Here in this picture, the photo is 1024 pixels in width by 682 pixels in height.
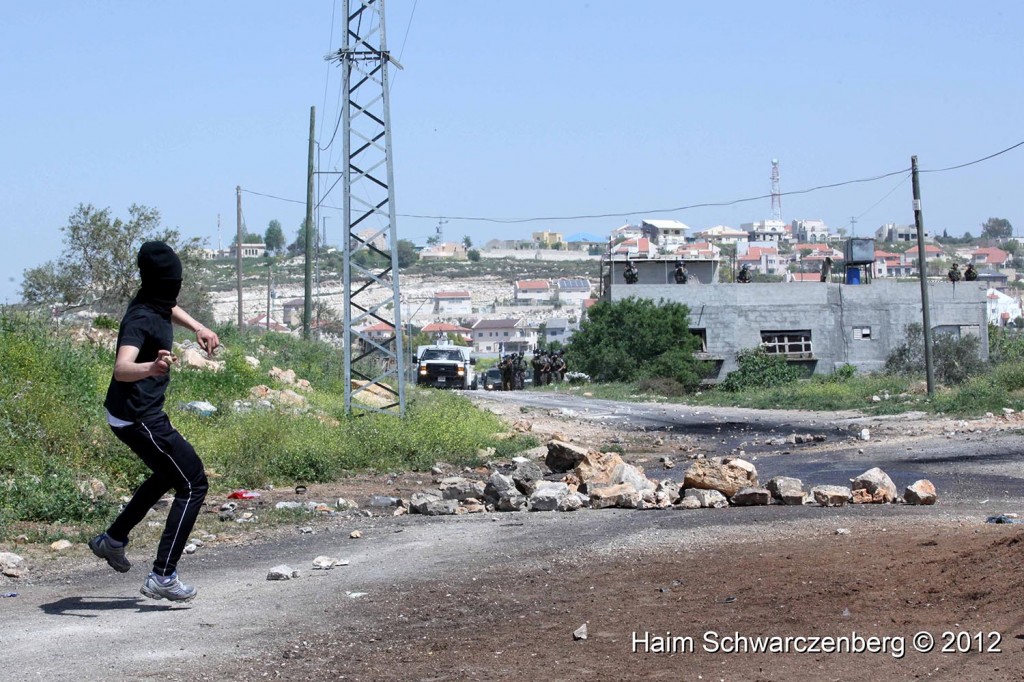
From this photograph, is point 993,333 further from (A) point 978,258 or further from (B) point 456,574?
(A) point 978,258

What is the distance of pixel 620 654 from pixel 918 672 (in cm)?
133

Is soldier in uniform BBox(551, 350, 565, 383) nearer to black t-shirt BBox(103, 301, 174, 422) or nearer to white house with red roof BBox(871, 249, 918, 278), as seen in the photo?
black t-shirt BBox(103, 301, 174, 422)

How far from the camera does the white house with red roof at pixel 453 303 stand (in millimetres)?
146000

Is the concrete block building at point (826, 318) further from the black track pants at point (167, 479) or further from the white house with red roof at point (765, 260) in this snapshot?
the white house with red roof at point (765, 260)

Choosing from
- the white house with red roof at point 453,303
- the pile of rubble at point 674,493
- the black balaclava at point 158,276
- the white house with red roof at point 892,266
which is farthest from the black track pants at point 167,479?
the white house with red roof at point 892,266

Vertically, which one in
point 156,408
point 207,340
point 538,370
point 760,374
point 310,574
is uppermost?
point 207,340

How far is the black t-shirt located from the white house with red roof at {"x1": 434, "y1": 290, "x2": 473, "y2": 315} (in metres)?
137

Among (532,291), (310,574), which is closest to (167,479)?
(310,574)

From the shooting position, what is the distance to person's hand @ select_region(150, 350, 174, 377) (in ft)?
20.0

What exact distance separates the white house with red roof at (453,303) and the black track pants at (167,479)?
137 metres

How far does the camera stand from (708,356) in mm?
49656

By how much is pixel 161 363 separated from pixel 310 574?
2.17 meters

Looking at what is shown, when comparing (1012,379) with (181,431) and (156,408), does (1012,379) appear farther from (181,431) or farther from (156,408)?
(156,408)

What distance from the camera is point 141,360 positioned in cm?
634
